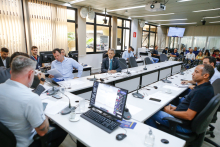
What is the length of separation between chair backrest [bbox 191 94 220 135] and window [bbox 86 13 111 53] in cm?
605

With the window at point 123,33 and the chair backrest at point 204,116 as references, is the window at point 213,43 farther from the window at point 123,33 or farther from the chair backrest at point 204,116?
the chair backrest at point 204,116

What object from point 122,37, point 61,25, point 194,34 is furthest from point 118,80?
A: point 194,34

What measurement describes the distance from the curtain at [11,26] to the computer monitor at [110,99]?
4286mm

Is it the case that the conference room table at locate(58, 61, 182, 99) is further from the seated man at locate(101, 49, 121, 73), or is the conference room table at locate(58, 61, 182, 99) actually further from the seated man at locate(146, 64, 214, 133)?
Answer: the seated man at locate(146, 64, 214, 133)

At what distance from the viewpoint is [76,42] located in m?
6.32

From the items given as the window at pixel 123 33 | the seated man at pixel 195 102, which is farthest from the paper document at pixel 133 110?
the window at pixel 123 33

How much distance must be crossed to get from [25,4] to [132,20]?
6.10 m

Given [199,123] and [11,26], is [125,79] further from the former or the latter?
[11,26]

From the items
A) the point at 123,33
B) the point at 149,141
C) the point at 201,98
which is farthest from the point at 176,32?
the point at 149,141

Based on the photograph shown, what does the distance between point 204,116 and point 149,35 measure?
10.5m

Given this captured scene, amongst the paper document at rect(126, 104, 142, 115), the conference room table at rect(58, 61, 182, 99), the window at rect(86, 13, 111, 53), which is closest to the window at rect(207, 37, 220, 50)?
the conference room table at rect(58, 61, 182, 99)

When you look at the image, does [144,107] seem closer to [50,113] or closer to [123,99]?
[123,99]

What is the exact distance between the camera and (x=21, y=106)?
1.09m

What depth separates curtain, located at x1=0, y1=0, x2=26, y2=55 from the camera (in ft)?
13.7
